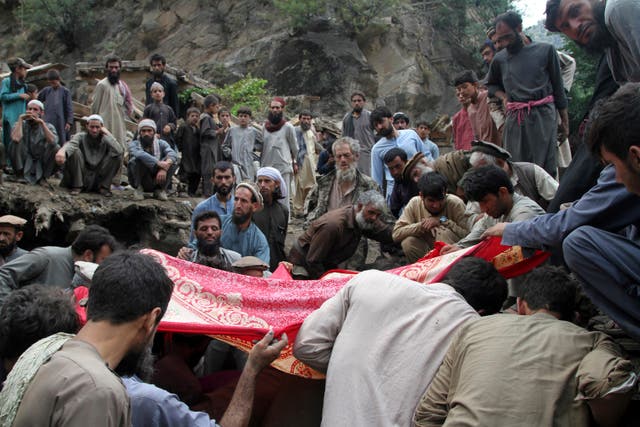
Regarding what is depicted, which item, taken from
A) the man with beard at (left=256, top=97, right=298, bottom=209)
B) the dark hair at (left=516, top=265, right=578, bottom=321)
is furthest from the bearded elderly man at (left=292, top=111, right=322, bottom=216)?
the dark hair at (left=516, top=265, right=578, bottom=321)

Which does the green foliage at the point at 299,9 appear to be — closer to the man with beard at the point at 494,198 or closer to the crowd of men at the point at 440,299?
the crowd of men at the point at 440,299

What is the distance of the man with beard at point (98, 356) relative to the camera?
2021mm

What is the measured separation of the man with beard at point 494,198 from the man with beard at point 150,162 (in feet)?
22.3

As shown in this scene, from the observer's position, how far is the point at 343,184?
761 cm

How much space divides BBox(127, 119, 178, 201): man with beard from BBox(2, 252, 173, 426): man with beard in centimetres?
792

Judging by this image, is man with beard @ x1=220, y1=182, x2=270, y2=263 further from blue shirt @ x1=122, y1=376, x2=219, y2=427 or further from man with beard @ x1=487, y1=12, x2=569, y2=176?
blue shirt @ x1=122, y1=376, x2=219, y2=427

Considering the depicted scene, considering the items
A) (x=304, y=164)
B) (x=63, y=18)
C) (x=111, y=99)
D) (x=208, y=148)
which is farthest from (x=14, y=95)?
(x=63, y=18)

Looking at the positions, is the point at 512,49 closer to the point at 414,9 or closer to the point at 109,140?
the point at 109,140

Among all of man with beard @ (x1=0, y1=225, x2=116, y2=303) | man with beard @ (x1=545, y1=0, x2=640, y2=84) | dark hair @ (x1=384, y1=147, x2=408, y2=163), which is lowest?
man with beard @ (x1=0, y1=225, x2=116, y2=303)

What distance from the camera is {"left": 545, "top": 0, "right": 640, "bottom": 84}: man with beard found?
3922 millimetres

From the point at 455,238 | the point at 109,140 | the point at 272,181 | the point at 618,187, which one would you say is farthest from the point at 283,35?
the point at 618,187

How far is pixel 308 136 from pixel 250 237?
6.18 meters

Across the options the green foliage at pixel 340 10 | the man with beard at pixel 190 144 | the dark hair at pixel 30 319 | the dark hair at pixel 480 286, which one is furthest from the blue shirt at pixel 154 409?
the green foliage at pixel 340 10

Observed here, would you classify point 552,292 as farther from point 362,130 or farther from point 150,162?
point 362,130
